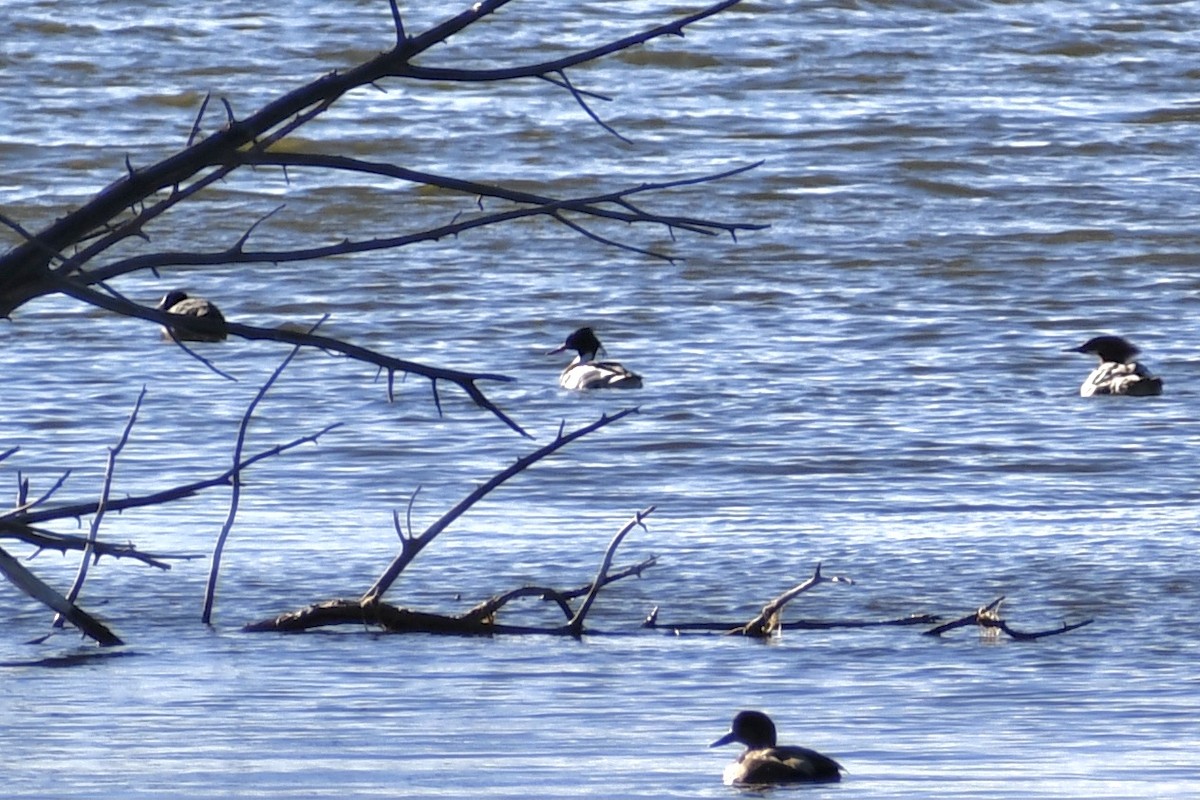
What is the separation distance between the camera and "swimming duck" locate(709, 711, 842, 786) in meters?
5.37

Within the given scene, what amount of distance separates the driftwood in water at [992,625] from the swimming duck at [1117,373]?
4.95 m

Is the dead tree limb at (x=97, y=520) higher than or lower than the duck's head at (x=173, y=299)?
higher

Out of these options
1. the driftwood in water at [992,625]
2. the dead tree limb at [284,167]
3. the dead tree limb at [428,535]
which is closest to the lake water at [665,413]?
the driftwood in water at [992,625]

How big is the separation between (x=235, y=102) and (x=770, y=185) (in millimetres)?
6085

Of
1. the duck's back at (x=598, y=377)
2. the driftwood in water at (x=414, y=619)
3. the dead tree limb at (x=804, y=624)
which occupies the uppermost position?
the driftwood in water at (x=414, y=619)

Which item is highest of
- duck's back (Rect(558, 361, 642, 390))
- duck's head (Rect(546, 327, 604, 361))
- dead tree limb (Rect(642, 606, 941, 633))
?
dead tree limb (Rect(642, 606, 941, 633))

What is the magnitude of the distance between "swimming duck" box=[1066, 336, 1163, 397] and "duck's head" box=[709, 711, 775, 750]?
6748 millimetres

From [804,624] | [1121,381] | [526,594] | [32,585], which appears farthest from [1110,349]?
[32,585]

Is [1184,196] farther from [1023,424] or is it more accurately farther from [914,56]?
[1023,424]

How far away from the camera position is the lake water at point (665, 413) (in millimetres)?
6191

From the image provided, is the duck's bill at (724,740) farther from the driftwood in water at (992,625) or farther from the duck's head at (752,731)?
the driftwood in water at (992,625)

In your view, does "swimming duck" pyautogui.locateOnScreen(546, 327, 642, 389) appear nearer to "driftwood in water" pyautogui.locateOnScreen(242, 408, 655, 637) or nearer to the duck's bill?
"driftwood in water" pyautogui.locateOnScreen(242, 408, 655, 637)

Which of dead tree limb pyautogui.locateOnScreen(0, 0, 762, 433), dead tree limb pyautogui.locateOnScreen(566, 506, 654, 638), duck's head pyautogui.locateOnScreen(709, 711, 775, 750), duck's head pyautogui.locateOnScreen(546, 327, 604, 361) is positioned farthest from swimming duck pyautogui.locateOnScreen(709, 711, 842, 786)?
duck's head pyautogui.locateOnScreen(546, 327, 604, 361)

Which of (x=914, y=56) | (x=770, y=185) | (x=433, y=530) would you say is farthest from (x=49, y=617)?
(x=914, y=56)
